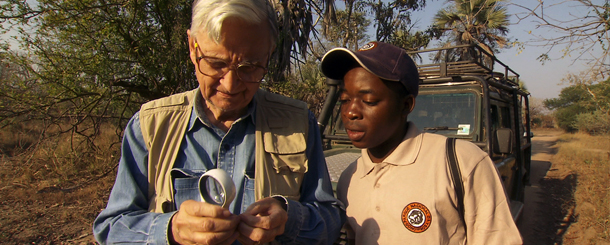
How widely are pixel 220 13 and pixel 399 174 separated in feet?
3.03

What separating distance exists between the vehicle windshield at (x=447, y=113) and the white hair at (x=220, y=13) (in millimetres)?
2818

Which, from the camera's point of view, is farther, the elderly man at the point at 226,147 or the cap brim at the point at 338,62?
the cap brim at the point at 338,62

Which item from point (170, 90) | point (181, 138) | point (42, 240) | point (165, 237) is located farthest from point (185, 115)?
point (170, 90)

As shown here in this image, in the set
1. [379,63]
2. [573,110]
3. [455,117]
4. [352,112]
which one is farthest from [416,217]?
[573,110]

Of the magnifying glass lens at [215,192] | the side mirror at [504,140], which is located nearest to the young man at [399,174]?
the magnifying glass lens at [215,192]

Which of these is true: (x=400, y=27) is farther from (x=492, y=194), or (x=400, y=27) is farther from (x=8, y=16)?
(x=492, y=194)

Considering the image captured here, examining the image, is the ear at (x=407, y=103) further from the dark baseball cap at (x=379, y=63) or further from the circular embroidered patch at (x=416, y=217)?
the circular embroidered patch at (x=416, y=217)

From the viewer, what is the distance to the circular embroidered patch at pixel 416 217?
1.34m

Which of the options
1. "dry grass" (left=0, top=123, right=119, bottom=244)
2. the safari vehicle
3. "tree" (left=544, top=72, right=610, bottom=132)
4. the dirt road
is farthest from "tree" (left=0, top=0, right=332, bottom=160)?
"tree" (left=544, top=72, right=610, bottom=132)

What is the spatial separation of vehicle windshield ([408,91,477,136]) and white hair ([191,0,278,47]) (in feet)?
9.25

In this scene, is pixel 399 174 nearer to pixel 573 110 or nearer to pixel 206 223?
pixel 206 223

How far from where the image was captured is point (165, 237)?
1.07 m

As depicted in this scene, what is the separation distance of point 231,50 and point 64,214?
200 inches

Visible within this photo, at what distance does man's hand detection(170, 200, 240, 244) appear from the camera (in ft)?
2.98
